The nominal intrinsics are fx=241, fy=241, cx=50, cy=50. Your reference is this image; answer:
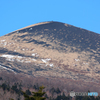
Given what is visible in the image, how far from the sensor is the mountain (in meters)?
124

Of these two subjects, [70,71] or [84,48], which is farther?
[84,48]

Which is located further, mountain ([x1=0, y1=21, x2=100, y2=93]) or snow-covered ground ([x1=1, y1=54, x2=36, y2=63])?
snow-covered ground ([x1=1, y1=54, x2=36, y2=63])

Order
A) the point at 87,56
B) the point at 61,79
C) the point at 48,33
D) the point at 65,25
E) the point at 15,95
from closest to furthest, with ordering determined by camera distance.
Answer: the point at 15,95 → the point at 61,79 → the point at 87,56 → the point at 48,33 → the point at 65,25

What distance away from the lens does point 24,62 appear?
139 metres

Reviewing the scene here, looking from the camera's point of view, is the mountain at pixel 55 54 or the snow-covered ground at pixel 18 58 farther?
the snow-covered ground at pixel 18 58

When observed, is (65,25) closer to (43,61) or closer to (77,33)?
(77,33)

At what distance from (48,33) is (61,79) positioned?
67.4 metres

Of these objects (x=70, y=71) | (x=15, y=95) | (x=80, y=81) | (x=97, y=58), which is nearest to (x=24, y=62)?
(x=70, y=71)

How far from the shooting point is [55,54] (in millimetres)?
155375

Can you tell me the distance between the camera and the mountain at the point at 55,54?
124 m

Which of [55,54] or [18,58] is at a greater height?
[55,54]

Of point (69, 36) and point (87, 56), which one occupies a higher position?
point (69, 36)

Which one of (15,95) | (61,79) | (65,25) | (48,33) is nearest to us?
(15,95)

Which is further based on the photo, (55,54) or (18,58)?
(55,54)
